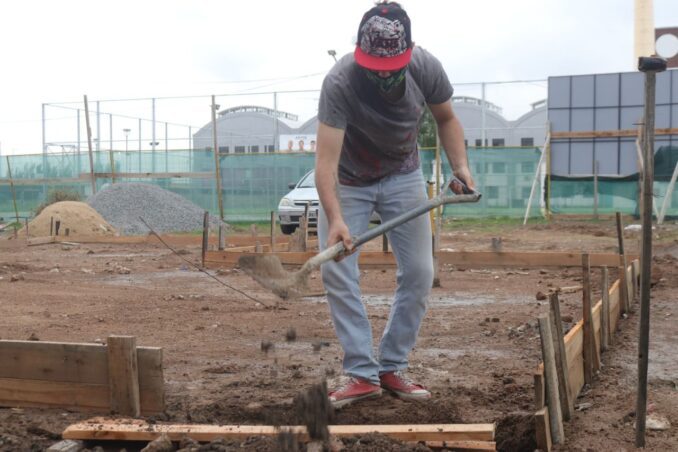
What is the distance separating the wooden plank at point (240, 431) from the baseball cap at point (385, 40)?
4.89 feet

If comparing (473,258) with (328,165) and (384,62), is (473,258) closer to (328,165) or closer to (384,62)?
(328,165)

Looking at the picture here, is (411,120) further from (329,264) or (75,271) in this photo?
(75,271)

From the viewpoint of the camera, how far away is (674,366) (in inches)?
183

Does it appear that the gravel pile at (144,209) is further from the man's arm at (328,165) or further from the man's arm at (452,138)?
the man's arm at (328,165)

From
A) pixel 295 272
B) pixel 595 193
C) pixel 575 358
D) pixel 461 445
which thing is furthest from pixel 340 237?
pixel 595 193

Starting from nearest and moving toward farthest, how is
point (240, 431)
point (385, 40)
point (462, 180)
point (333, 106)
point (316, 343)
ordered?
point (240, 431) → point (385, 40) → point (333, 106) → point (462, 180) → point (316, 343)

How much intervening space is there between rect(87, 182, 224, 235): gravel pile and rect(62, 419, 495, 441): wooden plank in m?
17.4

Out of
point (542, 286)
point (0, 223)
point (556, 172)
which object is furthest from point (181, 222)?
point (542, 286)

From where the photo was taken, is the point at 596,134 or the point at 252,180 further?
the point at 252,180

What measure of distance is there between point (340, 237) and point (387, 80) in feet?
2.33

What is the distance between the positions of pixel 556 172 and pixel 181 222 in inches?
390

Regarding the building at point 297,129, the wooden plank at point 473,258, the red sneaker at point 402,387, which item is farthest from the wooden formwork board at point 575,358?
the building at point 297,129

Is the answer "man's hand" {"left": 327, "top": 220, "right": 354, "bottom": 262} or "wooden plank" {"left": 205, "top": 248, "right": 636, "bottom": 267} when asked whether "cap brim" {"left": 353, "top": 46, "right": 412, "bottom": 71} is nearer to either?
"man's hand" {"left": 327, "top": 220, "right": 354, "bottom": 262}

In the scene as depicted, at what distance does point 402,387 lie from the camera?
3.77 metres
